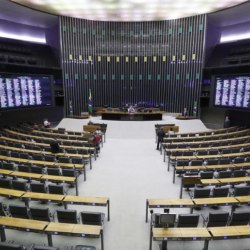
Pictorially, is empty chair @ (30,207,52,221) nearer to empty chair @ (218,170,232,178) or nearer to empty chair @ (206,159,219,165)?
empty chair @ (218,170,232,178)

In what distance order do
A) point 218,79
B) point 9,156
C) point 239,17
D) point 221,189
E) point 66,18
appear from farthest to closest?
point 66,18
point 239,17
point 218,79
point 9,156
point 221,189

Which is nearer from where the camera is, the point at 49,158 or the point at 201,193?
the point at 201,193

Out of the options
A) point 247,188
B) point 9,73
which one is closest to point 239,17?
point 247,188

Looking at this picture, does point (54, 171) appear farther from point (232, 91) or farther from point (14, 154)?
point (232, 91)

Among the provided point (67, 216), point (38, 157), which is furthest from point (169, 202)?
point (38, 157)

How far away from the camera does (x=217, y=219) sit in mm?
5312

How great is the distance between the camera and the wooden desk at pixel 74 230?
4.77m

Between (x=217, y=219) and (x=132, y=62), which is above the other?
(x=132, y=62)

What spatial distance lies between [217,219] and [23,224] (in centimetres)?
459

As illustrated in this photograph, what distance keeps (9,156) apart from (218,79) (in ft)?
54.3

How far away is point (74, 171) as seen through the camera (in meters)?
7.99

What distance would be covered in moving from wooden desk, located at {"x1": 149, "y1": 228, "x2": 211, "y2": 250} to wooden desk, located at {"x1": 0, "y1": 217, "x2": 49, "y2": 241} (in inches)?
98.9

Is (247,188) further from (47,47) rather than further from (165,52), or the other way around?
(47,47)

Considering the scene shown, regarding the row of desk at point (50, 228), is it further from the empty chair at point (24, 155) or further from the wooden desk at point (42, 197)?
the empty chair at point (24, 155)
